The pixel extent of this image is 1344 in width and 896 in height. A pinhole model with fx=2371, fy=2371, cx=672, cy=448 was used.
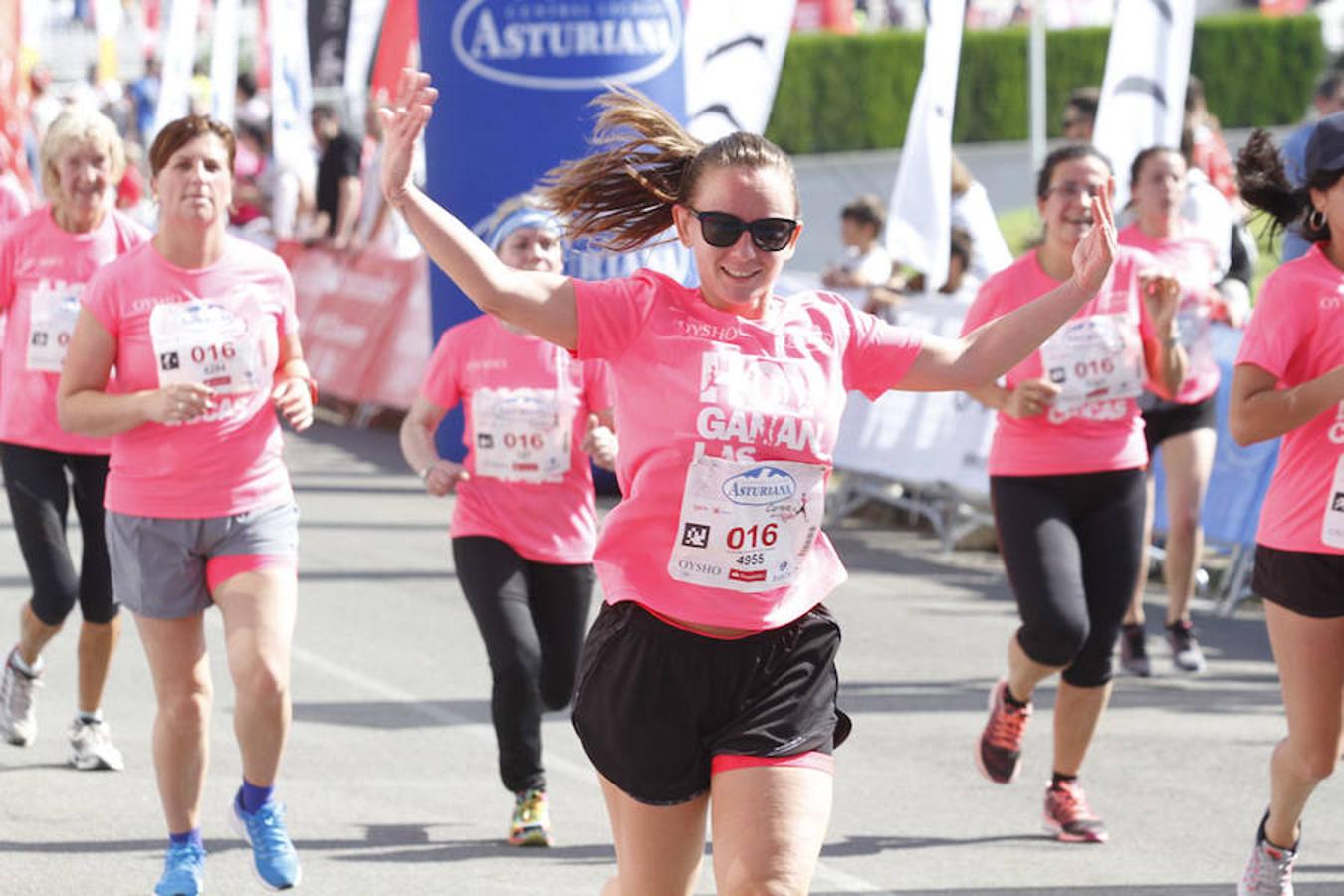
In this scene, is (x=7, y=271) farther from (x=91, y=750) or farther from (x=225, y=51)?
(x=225, y=51)

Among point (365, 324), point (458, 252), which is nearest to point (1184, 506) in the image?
point (458, 252)

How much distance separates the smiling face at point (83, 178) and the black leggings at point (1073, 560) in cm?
295

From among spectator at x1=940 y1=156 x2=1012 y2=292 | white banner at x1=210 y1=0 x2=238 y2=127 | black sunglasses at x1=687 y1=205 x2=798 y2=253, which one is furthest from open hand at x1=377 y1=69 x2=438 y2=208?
white banner at x1=210 y1=0 x2=238 y2=127

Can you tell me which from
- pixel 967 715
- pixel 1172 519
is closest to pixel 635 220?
pixel 967 715

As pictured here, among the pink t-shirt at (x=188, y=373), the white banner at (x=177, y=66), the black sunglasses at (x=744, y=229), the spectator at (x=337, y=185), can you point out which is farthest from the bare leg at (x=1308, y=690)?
the spectator at (x=337, y=185)

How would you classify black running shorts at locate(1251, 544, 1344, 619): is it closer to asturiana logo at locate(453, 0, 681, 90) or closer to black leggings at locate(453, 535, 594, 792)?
black leggings at locate(453, 535, 594, 792)

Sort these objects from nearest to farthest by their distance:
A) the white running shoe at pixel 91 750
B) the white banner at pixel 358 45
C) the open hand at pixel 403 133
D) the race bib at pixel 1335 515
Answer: the open hand at pixel 403 133 → the race bib at pixel 1335 515 → the white running shoe at pixel 91 750 → the white banner at pixel 358 45

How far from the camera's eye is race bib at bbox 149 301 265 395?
595 centimetres

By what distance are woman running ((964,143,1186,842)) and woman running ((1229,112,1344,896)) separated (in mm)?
1125

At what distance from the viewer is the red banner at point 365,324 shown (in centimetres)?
1589

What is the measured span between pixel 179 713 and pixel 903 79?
34094mm

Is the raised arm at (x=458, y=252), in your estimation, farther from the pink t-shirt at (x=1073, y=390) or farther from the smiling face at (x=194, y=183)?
the pink t-shirt at (x=1073, y=390)

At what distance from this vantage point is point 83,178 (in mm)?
7371

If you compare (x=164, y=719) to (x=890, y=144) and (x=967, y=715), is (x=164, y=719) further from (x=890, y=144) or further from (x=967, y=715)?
(x=890, y=144)
